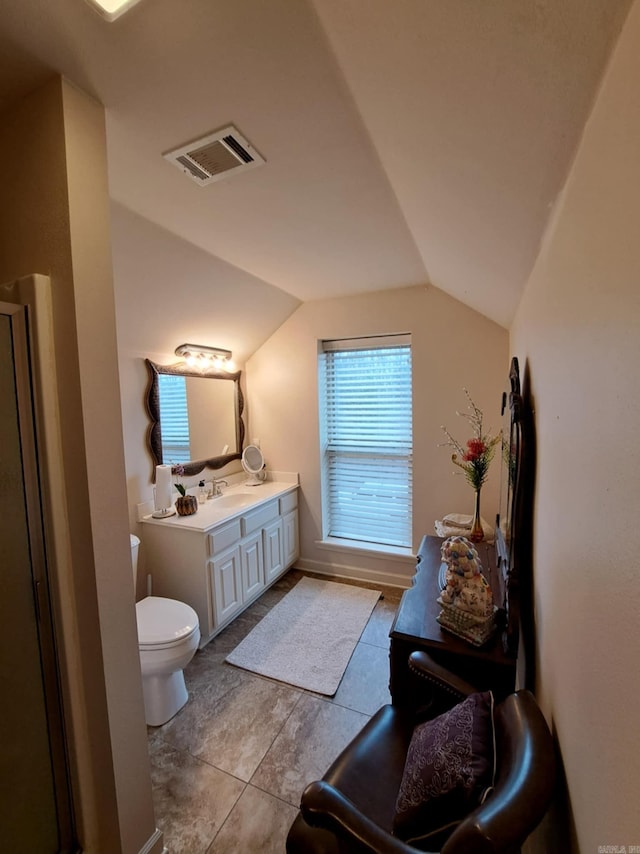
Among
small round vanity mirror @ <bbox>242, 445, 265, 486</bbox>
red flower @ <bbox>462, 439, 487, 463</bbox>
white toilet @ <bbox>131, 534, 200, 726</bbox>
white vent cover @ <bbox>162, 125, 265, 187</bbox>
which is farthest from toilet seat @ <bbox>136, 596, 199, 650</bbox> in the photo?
white vent cover @ <bbox>162, 125, 265, 187</bbox>

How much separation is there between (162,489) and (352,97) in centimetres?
242

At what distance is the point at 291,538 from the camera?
3346 millimetres

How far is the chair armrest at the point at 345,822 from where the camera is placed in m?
0.80

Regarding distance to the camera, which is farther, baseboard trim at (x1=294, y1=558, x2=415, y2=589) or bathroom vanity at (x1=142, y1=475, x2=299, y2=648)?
baseboard trim at (x1=294, y1=558, x2=415, y2=589)

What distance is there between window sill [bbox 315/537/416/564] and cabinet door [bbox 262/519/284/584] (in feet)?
1.37

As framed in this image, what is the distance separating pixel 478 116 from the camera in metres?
0.85

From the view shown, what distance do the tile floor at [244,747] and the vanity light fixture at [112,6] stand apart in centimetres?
260

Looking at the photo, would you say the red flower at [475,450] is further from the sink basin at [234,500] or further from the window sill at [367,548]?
the sink basin at [234,500]

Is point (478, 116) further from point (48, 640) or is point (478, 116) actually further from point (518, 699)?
point (48, 640)

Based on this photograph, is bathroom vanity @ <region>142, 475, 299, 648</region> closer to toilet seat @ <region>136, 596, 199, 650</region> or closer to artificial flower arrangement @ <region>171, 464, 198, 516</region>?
artificial flower arrangement @ <region>171, 464, 198, 516</region>

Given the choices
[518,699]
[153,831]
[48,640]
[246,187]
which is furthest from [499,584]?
[246,187]

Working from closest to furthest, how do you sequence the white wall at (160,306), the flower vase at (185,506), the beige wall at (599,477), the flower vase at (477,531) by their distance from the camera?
the beige wall at (599,477)
the white wall at (160,306)
the flower vase at (477,531)
the flower vase at (185,506)

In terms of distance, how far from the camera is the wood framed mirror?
2627 millimetres

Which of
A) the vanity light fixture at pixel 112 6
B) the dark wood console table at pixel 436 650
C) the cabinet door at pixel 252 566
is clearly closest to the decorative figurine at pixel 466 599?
the dark wood console table at pixel 436 650
